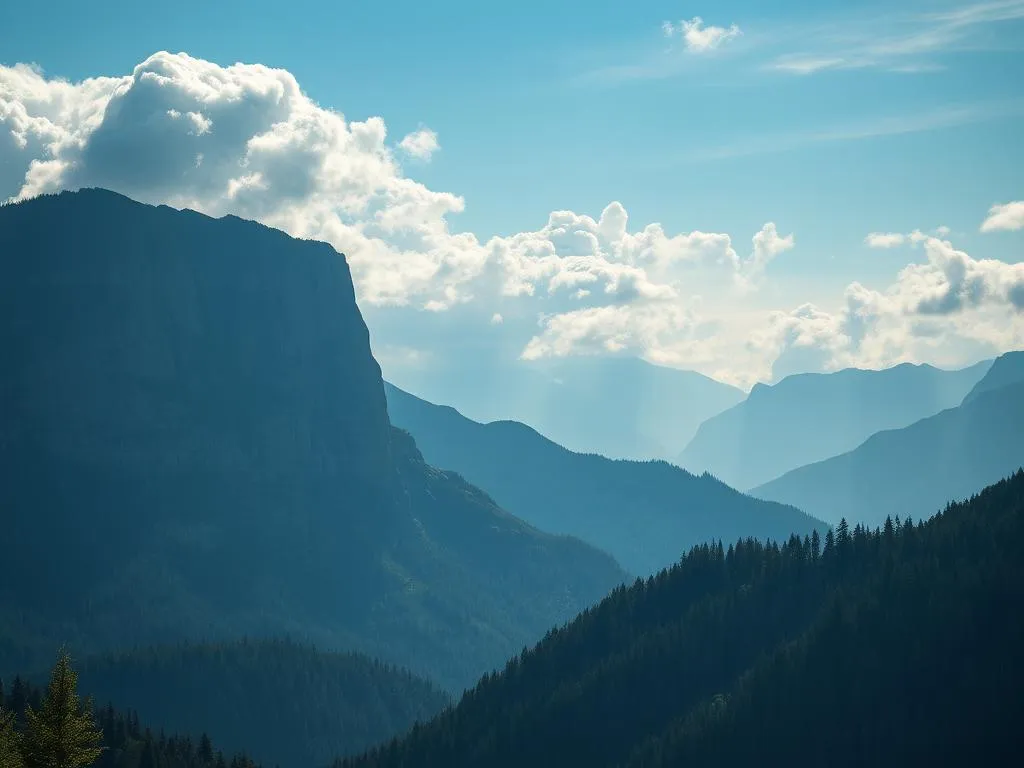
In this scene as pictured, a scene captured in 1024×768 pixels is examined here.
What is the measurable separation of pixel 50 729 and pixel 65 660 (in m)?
5.62

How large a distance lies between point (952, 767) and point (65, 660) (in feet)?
495

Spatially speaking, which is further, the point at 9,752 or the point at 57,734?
the point at 9,752

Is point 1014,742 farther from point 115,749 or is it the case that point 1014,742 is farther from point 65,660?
point 65,660

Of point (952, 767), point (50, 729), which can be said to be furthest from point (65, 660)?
point (952, 767)

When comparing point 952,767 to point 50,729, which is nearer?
point 50,729

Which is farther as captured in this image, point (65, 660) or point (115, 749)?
point (115, 749)

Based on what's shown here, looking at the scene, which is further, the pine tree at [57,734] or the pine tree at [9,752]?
the pine tree at [57,734]

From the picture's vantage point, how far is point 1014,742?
198m

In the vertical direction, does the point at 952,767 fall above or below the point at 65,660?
below

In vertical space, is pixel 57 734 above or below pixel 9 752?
above

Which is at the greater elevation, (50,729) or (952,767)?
(50,729)

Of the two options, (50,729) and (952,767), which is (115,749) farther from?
(952,767)

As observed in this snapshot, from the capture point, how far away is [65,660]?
10019cm

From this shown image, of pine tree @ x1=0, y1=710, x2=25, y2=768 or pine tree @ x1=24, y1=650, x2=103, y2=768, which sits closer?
pine tree @ x1=0, y1=710, x2=25, y2=768
